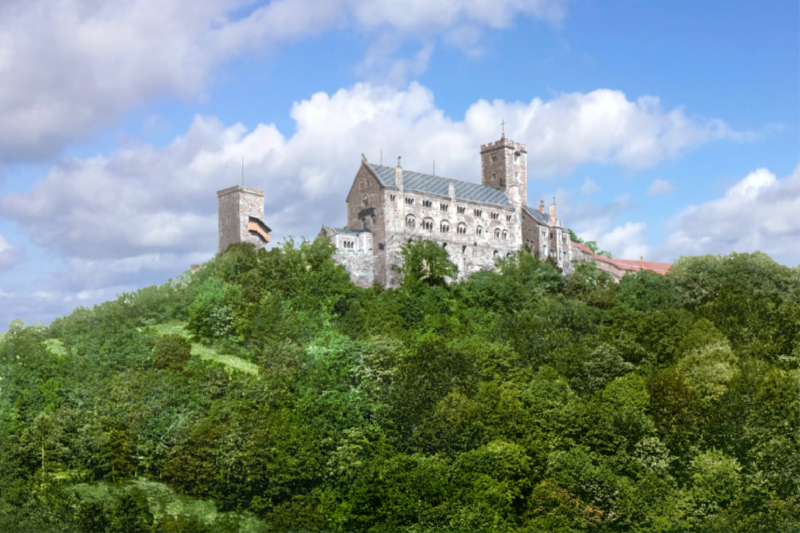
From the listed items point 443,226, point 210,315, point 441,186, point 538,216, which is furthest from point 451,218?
point 210,315

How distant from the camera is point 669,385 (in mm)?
60562

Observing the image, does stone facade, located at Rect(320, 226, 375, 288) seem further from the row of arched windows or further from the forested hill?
the forested hill

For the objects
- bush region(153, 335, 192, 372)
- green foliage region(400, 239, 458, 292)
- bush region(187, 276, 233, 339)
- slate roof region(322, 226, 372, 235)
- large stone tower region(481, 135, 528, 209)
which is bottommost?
bush region(153, 335, 192, 372)

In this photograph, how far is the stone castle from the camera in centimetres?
8825

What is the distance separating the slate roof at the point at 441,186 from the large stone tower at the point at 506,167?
2.90 meters

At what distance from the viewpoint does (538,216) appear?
10625 centimetres

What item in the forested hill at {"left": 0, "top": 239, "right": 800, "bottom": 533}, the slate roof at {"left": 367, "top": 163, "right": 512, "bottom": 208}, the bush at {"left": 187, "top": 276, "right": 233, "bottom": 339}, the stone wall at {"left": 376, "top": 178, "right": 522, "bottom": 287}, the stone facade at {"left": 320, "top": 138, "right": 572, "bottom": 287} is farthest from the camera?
the slate roof at {"left": 367, "top": 163, "right": 512, "bottom": 208}

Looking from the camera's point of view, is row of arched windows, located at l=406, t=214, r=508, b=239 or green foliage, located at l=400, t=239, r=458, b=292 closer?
green foliage, located at l=400, t=239, r=458, b=292

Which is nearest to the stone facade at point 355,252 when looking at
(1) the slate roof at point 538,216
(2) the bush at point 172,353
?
(2) the bush at point 172,353

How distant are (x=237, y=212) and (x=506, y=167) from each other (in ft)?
125

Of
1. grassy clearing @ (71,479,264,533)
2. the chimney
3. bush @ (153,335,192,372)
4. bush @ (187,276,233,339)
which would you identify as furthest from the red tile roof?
grassy clearing @ (71,479,264,533)

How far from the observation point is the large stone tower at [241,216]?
87188mm

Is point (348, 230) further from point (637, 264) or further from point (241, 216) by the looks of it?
point (637, 264)

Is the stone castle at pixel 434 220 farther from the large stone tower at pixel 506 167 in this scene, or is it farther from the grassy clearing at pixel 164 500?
the grassy clearing at pixel 164 500
